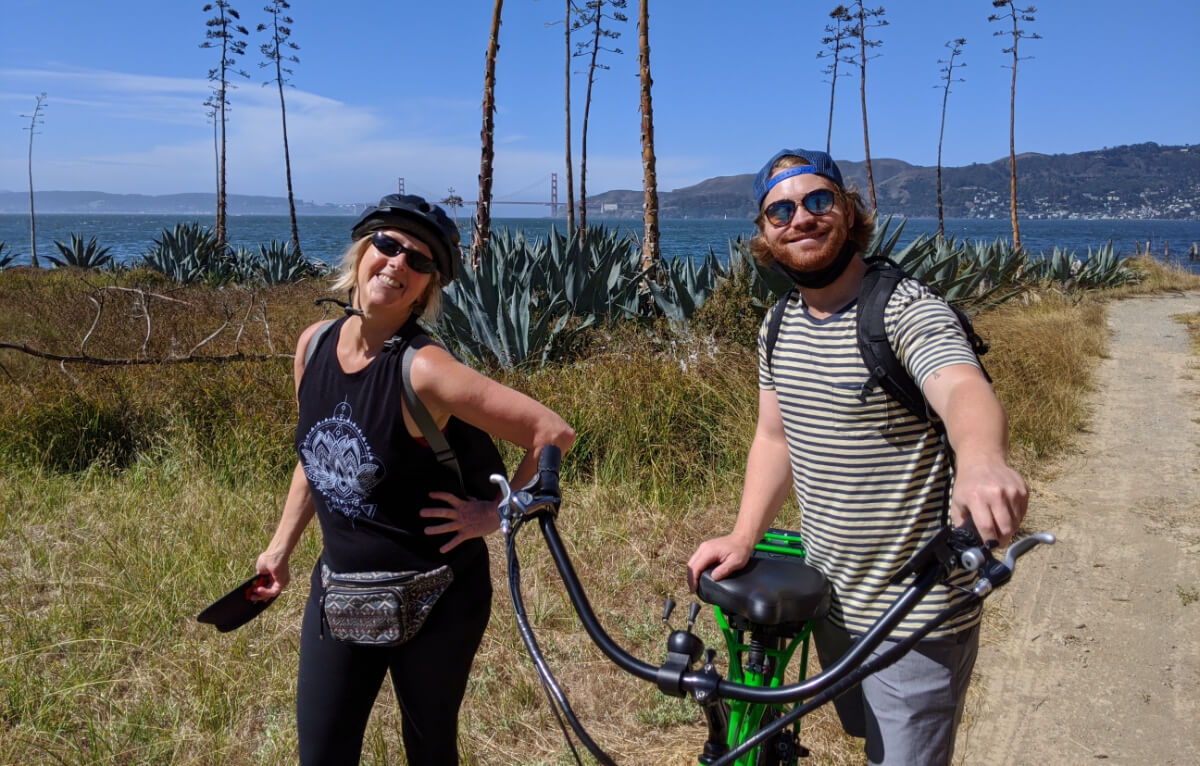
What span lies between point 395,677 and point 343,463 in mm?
536

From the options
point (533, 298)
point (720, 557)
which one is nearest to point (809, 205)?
point (720, 557)

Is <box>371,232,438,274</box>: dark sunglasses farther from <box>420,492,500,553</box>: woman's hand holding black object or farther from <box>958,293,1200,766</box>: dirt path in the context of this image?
<box>958,293,1200,766</box>: dirt path

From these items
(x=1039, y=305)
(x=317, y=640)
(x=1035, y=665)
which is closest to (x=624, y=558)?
(x=1035, y=665)

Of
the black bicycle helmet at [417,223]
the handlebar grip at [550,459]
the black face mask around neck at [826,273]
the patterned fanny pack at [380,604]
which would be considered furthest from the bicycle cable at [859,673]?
the black bicycle helmet at [417,223]

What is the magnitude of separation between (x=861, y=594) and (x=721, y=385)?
17.0ft

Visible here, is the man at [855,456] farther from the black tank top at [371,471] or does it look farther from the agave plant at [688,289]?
the agave plant at [688,289]

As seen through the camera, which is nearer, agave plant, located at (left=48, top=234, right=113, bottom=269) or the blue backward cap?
the blue backward cap

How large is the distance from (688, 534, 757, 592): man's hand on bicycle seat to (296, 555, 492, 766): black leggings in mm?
604

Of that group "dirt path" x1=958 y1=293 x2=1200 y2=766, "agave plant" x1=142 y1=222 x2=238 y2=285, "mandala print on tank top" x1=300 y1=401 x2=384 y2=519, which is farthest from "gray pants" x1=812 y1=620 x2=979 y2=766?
"agave plant" x1=142 y1=222 x2=238 y2=285

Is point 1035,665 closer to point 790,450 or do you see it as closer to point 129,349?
point 790,450

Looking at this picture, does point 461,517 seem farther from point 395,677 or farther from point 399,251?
point 399,251

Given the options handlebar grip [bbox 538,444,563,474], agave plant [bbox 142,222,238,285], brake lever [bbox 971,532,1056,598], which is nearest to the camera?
brake lever [bbox 971,532,1056,598]

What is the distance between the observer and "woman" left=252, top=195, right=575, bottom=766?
207 centimetres

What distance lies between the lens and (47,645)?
12.1 ft
